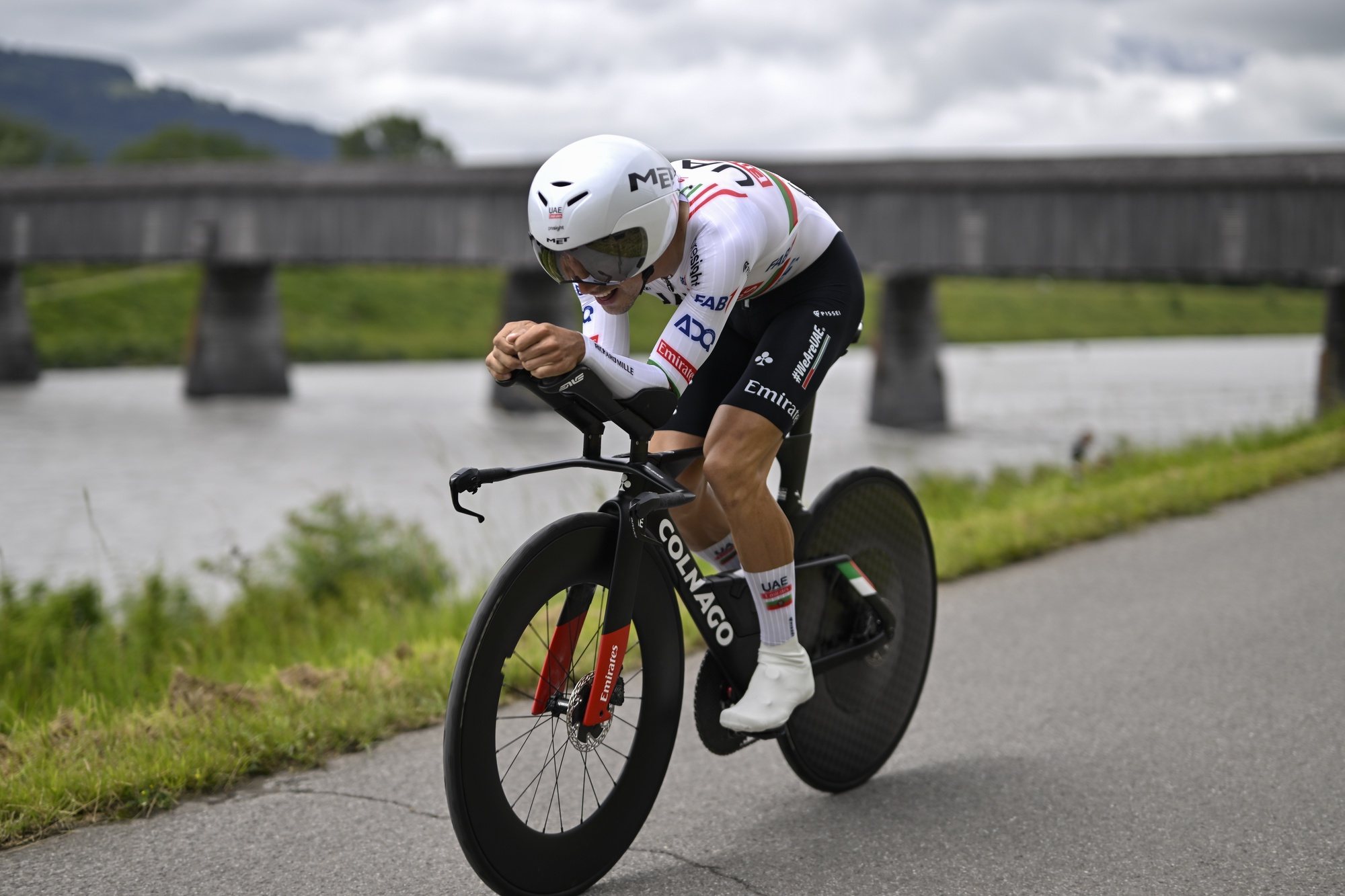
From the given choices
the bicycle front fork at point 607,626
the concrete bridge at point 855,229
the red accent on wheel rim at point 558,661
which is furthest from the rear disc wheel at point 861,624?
the concrete bridge at point 855,229

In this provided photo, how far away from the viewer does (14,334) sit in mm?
49281

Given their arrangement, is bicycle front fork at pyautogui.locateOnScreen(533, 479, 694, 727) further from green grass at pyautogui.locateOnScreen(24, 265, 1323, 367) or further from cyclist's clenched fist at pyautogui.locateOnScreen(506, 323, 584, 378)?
green grass at pyautogui.locateOnScreen(24, 265, 1323, 367)

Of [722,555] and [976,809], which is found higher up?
[722,555]

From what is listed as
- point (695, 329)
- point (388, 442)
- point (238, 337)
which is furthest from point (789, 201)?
point (238, 337)

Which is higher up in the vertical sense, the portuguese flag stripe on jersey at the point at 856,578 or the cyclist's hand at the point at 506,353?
the cyclist's hand at the point at 506,353

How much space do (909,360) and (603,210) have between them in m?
34.6

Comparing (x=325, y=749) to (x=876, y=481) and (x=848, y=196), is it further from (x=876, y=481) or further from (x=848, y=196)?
(x=848, y=196)

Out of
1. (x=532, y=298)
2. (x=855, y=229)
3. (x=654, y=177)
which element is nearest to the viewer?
(x=654, y=177)

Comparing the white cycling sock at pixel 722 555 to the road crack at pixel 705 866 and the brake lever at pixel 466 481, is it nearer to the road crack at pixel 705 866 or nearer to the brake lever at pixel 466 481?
the road crack at pixel 705 866

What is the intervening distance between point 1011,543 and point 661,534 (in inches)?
198

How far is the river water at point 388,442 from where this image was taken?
608 inches

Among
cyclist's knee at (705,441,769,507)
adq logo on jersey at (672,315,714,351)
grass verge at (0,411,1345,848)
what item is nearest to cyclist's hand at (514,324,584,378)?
adq logo on jersey at (672,315,714,351)

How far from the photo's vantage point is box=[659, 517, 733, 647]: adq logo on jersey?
3.60m

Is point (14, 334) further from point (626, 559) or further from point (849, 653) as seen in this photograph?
point (626, 559)
